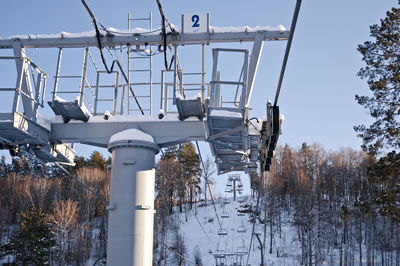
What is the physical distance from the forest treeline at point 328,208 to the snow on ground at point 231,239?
925 mm

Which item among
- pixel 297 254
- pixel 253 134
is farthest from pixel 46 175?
pixel 253 134

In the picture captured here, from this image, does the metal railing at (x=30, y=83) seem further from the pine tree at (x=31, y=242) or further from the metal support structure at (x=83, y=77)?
the pine tree at (x=31, y=242)

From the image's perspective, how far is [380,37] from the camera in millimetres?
20188

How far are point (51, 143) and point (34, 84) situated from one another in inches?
58.7

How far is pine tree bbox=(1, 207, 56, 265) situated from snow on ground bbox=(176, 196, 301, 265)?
16041 mm

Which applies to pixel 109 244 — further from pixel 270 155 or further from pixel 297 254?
pixel 297 254

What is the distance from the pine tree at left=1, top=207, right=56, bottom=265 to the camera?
4075 centimetres

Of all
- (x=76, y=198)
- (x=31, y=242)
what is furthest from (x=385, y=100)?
(x=76, y=198)

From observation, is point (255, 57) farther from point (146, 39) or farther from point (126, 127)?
point (126, 127)

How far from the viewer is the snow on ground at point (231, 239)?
50469 mm

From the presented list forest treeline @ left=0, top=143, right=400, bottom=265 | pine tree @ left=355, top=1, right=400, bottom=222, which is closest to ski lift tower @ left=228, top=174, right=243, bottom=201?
forest treeline @ left=0, top=143, right=400, bottom=265

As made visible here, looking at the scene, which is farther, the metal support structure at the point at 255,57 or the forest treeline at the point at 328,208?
the forest treeline at the point at 328,208

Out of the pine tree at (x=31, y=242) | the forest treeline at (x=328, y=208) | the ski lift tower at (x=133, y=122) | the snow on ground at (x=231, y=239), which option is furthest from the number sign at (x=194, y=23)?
the snow on ground at (x=231, y=239)

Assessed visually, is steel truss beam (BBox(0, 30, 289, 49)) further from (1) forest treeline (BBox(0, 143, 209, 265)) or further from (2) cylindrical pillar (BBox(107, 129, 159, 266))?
(1) forest treeline (BBox(0, 143, 209, 265))
